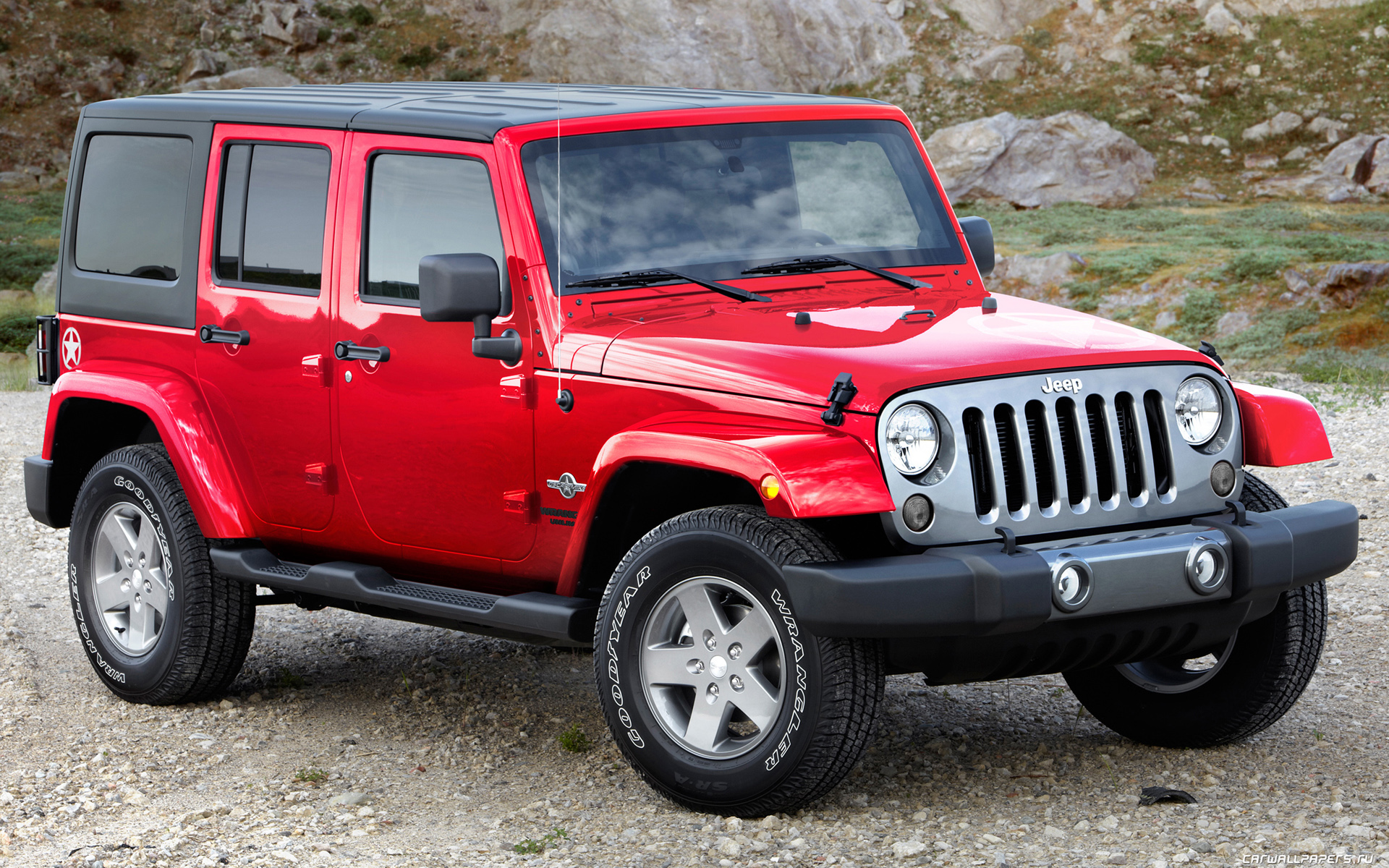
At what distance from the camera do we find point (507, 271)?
488 cm

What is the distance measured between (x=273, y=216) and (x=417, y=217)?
70 cm

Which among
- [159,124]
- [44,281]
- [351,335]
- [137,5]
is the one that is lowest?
[44,281]

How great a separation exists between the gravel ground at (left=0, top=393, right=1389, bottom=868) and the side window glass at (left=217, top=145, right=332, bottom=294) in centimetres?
164

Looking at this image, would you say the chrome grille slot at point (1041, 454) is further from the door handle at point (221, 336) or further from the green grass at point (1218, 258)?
the green grass at point (1218, 258)

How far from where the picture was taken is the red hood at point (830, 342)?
419 centimetres

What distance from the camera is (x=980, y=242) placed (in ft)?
19.1

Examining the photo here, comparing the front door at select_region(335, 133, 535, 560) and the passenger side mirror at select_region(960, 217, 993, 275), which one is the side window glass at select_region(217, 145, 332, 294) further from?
the passenger side mirror at select_region(960, 217, 993, 275)

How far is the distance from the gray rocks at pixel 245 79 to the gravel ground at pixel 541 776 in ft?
97.5

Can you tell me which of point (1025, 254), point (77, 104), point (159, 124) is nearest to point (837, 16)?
point (1025, 254)

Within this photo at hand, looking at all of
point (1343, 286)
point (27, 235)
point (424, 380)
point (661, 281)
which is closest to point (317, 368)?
point (424, 380)

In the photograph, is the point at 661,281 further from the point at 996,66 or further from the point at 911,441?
the point at 996,66

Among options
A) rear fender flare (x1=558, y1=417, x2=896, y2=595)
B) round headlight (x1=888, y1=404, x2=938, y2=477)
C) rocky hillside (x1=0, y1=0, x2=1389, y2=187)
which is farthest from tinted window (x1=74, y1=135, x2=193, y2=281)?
rocky hillside (x1=0, y1=0, x2=1389, y2=187)

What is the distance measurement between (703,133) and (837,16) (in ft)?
106

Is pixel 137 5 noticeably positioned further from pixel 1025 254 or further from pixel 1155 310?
pixel 1155 310
